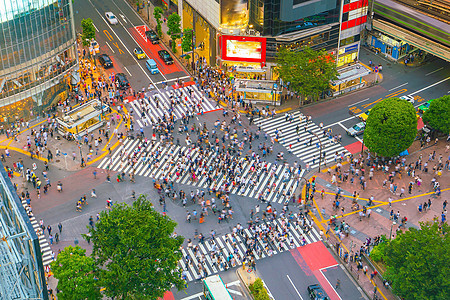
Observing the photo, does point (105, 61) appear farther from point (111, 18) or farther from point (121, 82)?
point (111, 18)

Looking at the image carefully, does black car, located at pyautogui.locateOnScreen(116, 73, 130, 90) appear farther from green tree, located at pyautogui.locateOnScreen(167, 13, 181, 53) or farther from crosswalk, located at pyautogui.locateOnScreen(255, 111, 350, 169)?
crosswalk, located at pyautogui.locateOnScreen(255, 111, 350, 169)

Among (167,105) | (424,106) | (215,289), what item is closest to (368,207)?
(215,289)

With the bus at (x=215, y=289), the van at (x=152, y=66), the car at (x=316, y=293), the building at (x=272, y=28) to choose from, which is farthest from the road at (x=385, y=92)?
the bus at (x=215, y=289)

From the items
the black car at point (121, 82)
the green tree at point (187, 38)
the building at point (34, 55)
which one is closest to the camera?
the building at point (34, 55)

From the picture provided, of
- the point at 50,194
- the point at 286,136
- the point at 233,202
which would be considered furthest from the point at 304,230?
the point at 50,194

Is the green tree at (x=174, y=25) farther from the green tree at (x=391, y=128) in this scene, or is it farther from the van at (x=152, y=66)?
the green tree at (x=391, y=128)

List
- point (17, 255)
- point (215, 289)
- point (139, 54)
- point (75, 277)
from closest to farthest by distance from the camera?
point (17, 255), point (75, 277), point (215, 289), point (139, 54)

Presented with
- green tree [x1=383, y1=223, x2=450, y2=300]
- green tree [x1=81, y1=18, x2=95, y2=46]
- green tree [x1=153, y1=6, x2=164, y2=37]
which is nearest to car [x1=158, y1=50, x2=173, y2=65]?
green tree [x1=153, y1=6, x2=164, y2=37]
